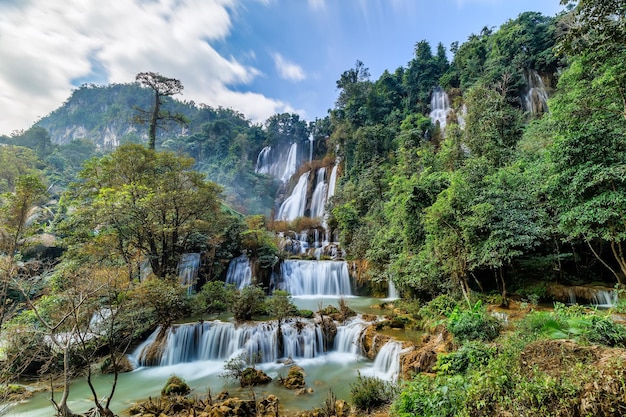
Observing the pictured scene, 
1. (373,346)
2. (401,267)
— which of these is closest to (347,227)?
(401,267)

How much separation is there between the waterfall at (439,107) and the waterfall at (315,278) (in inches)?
662

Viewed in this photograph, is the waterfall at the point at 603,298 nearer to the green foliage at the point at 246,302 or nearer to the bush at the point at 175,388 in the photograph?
the green foliage at the point at 246,302

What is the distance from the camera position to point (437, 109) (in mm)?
27969

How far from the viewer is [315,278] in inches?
686

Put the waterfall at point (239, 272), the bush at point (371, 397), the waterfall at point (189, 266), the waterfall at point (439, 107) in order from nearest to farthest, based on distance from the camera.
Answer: the bush at point (371, 397)
the waterfall at point (189, 266)
the waterfall at point (239, 272)
the waterfall at point (439, 107)

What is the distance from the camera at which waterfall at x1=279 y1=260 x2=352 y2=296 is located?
1695 centimetres

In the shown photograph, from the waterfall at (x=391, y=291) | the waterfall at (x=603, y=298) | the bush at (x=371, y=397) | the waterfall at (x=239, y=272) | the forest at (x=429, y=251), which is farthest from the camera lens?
the waterfall at (x=239, y=272)

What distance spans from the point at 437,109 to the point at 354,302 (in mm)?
22527

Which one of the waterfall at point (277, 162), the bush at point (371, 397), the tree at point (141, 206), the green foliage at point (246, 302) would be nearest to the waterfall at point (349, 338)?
the green foliage at point (246, 302)

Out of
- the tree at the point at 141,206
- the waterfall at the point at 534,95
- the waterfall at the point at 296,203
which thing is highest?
the waterfall at the point at 534,95

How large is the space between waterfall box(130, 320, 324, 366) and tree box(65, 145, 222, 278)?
3.44 meters

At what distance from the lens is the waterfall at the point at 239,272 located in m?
17.3

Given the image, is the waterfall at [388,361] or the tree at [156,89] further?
the tree at [156,89]

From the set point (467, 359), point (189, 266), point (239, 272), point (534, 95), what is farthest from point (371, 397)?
point (534, 95)
